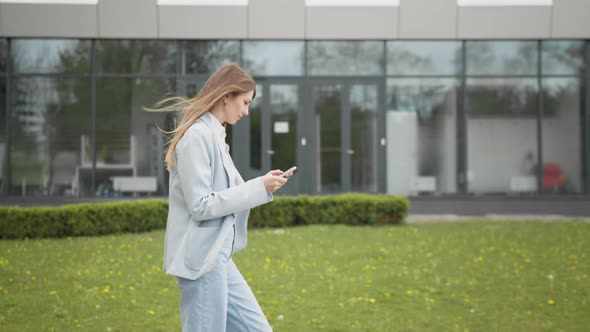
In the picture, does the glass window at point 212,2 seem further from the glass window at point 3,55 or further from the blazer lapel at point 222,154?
the blazer lapel at point 222,154

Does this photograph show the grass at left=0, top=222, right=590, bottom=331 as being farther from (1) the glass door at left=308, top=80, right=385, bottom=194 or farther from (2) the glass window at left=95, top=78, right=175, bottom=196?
(2) the glass window at left=95, top=78, right=175, bottom=196

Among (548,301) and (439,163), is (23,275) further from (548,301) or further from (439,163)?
(439,163)

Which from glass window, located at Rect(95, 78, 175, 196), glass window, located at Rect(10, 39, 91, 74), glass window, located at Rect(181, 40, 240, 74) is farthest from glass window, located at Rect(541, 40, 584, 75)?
glass window, located at Rect(10, 39, 91, 74)

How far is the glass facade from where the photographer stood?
17656 mm

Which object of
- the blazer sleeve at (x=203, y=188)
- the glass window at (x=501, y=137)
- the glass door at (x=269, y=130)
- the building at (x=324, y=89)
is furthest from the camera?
the glass window at (x=501, y=137)

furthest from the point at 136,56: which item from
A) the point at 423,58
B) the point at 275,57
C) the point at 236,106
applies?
the point at 236,106

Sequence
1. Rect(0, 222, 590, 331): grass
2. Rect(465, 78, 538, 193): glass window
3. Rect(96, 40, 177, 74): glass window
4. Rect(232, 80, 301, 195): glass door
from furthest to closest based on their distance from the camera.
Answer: Rect(465, 78, 538, 193): glass window
Rect(232, 80, 301, 195): glass door
Rect(96, 40, 177, 74): glass window
Rect(0, 222, 590, 331): grass

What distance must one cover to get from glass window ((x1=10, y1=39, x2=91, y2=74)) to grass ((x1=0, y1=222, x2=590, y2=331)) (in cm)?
729

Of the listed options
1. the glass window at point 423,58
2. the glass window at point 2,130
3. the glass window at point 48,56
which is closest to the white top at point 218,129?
the glass window at point 423,58

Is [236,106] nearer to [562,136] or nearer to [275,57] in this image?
[275,57]

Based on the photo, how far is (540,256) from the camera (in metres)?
9.82

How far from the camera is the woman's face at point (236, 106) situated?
10.9 ft

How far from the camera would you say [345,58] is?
58.7 ft

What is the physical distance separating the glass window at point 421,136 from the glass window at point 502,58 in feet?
2.70
